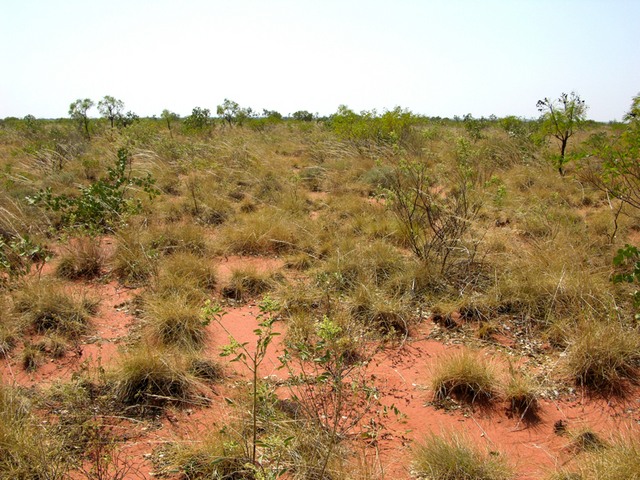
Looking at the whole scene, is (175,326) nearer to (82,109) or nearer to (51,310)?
(51,310)

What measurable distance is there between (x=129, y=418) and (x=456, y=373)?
83.6 inches

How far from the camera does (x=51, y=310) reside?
135 inches

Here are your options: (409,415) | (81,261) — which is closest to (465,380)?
(409,415)

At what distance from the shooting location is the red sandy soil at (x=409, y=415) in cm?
217

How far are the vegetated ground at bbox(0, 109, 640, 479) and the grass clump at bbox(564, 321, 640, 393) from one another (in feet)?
0.05

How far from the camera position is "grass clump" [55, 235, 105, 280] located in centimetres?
438

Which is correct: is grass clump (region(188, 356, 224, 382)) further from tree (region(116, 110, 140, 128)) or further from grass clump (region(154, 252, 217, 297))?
tree (region(116, 110, 140, 128))

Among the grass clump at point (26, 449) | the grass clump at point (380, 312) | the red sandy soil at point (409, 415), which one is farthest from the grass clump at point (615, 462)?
the grass clump at point (26, 449)

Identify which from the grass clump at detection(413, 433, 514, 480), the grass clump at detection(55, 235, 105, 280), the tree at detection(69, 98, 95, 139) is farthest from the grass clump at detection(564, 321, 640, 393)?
the tree at detection(69, 98, 95, 139)

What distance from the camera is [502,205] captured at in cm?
641

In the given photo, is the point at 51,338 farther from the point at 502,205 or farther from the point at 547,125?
the point at 547,125

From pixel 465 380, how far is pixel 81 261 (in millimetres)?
4194

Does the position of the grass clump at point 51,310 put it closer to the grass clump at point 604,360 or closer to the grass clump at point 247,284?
the grass clump at point 247,284

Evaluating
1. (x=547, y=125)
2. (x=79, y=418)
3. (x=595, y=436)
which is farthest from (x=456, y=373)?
(x=547, y=125)
